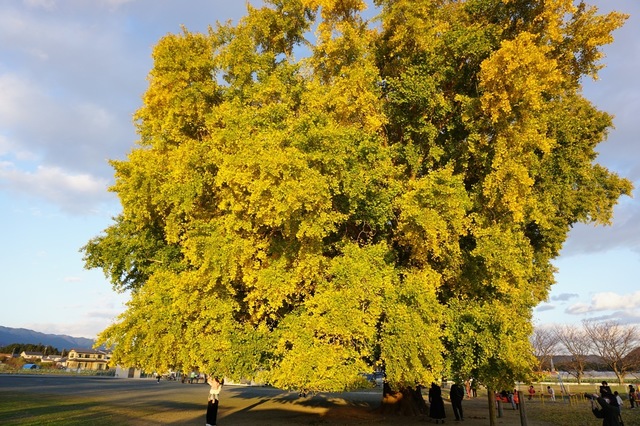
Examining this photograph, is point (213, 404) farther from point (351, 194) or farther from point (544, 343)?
point (544, 343)

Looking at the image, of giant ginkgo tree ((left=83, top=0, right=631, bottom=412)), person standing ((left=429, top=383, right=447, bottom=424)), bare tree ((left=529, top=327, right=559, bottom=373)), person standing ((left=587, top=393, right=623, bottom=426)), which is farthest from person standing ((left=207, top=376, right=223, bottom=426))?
bare tree ((left=529, top=327, right=559, bottom=373))

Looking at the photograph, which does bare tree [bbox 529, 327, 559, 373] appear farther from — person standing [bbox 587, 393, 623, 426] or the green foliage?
the green foliage

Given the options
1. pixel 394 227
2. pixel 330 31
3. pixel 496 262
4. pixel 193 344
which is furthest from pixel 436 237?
pixel 330 31

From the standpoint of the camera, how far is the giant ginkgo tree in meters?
11.6

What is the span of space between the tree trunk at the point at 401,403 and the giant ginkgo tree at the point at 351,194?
8.42 meters

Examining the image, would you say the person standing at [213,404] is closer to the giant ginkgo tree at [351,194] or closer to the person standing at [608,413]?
the giant ginkgo tree at [351,194]

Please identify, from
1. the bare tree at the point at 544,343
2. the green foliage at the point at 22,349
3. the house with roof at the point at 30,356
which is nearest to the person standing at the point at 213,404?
the bare tree at the point at 544,343

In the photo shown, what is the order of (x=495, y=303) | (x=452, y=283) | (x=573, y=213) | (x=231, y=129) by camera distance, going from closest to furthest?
(x=231, y=129), (x=495, y=303), (x=452, y=283), (x=573, y=213)

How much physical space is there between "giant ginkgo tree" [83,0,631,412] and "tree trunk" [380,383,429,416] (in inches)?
331

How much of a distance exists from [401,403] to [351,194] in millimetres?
13979

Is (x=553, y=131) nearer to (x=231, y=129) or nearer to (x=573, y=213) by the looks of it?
(x=573, y=213)

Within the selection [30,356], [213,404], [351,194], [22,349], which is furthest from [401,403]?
[22,349]

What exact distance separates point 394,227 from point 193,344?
810 centimetres

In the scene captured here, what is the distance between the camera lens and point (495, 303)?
13.2m
